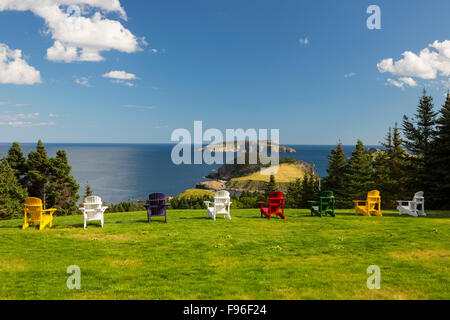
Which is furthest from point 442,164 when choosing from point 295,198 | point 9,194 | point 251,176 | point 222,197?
point 251,176

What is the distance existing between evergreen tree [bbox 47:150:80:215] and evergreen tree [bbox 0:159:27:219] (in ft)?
13.2

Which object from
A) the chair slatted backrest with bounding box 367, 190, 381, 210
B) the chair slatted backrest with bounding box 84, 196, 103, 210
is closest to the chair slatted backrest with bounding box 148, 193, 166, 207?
the chair slatted backrest with bounding box 84, 196, 103, 210

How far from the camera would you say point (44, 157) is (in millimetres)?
35969

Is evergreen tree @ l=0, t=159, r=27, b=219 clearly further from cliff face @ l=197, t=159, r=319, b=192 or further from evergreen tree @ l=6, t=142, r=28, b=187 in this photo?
cliff face @ l=197, t=159, r=319, b=192

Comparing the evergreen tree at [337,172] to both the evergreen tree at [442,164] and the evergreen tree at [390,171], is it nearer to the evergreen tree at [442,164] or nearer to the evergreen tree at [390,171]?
the evergreen tree at [390,171]

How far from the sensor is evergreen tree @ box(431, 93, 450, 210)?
20.7 m

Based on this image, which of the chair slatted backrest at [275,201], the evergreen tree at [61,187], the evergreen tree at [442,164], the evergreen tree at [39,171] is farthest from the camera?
the evergreen tree at [61,187]

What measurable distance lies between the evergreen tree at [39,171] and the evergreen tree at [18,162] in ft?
2.05

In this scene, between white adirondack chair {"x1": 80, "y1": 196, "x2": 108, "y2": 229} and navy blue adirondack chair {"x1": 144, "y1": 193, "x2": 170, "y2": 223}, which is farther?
navy blue adirondack chair {"x1": 144, "y1": 193, "x2": 170, "y2": 223}

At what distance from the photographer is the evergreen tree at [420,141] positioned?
2284cm

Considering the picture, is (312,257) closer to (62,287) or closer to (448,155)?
(62,287)

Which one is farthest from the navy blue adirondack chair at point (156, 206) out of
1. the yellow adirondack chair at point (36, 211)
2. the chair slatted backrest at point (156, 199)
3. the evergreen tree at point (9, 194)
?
the evergreen tree at point (9, 194)

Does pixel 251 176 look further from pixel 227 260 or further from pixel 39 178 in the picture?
pixel 227 260

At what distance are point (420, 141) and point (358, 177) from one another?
10924 millimetres
